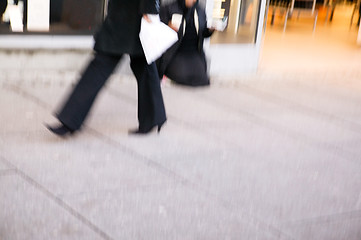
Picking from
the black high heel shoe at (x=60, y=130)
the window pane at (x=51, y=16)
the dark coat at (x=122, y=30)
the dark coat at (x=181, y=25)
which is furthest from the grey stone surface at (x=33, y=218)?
the window pane at (x=51, y=16)

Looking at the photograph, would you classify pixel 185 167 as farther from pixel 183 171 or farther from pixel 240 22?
pixel 240 22

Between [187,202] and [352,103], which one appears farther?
[352,103]

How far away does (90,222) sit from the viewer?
3.67 metres

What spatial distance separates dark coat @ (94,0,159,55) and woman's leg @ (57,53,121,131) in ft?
0.45

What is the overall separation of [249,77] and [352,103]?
1.47 m

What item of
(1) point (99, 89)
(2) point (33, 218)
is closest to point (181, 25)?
(1) point (99, 89)

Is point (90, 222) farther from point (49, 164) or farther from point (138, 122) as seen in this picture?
point (138, 122)

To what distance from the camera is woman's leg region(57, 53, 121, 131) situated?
497 centimetres

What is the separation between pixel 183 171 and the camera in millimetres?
4672

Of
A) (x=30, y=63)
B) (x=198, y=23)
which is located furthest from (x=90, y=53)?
(x=198, y=23)

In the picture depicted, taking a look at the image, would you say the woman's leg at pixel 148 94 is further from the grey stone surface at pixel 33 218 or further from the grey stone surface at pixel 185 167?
the grey stone surface at pixel 33 218

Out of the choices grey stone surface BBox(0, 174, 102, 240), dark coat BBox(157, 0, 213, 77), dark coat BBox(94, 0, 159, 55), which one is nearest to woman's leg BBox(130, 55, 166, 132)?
dark coat BBox(94, 0, 159, 55)

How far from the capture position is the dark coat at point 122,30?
495cm

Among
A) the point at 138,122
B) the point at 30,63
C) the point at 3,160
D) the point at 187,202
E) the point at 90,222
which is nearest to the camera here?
the point at 90,222
